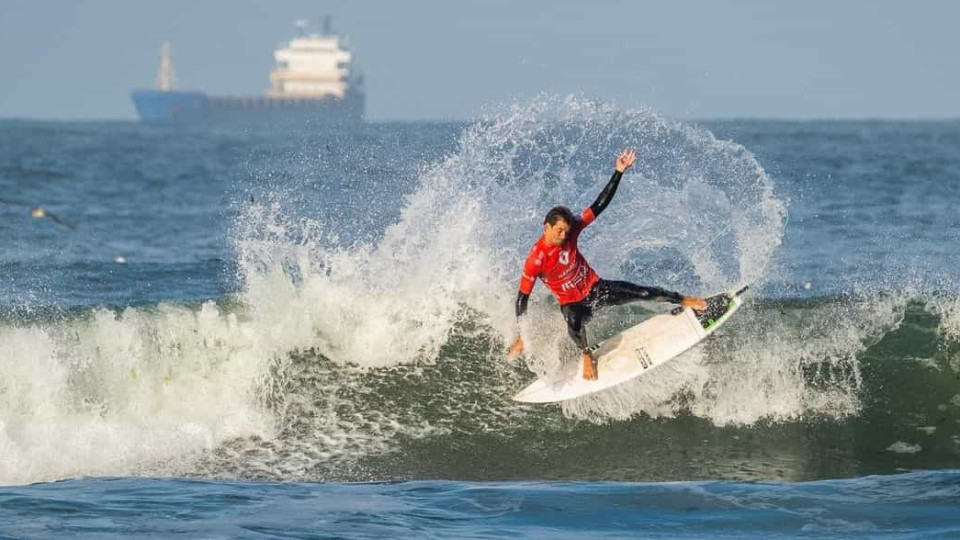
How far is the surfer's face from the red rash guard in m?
0.08

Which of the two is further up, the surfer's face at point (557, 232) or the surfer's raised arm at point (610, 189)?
the surfer's raised arm at point (610, 189)

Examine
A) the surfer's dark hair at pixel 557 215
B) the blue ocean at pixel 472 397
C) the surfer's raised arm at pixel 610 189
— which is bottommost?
the blue ocean at pixel 472 397

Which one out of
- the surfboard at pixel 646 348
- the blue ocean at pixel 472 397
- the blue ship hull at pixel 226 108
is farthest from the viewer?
the blue ship hull at pixel 226 108

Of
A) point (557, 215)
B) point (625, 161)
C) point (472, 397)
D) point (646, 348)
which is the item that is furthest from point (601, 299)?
point (472, 397)

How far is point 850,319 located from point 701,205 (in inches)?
138

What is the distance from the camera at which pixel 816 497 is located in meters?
9.70

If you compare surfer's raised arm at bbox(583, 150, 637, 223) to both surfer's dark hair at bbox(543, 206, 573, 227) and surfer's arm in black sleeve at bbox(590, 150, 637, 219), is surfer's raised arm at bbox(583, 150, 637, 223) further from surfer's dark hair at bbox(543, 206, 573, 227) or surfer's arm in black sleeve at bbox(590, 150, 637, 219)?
surfer's dark hair at bbox(543, 206, 573, 227)

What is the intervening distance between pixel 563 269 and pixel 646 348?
1.18m

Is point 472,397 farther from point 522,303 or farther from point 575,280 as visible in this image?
point 575,280

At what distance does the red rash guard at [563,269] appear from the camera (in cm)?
1086

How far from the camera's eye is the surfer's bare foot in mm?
11398

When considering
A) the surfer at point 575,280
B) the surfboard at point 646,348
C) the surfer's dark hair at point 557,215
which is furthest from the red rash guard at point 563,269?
the surfboard at point 646,348

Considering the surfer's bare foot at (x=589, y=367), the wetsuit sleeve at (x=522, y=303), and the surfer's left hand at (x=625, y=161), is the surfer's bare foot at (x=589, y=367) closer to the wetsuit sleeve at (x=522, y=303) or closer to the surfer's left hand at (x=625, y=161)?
the wetsuit sleeve at (x=522, y=303)

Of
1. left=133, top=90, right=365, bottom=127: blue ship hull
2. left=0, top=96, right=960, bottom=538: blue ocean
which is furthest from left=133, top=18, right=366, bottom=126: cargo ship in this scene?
left=0, top=96, right=960, bottom=538: blue ocean
